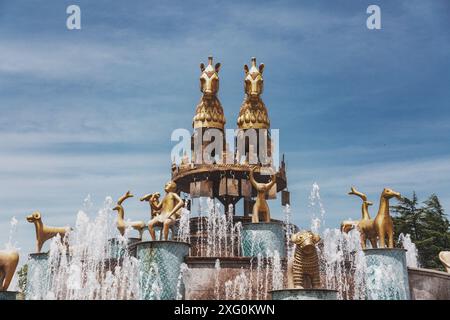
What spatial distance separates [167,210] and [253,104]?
11.3 metres

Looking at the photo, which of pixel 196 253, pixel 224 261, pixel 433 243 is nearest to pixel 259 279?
pixel 224 261

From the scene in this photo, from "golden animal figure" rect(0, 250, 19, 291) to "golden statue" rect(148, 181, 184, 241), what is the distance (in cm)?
399

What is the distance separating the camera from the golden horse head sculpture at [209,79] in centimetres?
2586

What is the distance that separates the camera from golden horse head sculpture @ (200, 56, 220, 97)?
1018 inches

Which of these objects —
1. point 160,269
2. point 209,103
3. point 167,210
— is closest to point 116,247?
point 167,210

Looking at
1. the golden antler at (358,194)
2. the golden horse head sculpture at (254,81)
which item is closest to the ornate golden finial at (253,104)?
the golden horse head sculpture at (254,81)

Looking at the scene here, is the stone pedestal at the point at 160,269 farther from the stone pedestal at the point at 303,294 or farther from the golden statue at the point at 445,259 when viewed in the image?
the golden statue at the point at 445,259

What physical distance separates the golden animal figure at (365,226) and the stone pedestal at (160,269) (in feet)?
20.5

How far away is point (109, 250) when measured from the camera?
20609 millimetres

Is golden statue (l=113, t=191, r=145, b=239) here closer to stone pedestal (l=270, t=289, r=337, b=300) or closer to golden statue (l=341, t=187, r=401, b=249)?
golden statue (l=341, t=187, r=401, b=249)

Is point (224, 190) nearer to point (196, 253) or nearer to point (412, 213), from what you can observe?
point (196, 253)

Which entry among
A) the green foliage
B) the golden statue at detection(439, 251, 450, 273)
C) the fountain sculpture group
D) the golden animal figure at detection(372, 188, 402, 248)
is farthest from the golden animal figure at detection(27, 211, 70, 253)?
the green foliage

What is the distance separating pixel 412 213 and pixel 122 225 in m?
22.1

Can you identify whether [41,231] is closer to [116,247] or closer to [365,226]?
[116,247]
